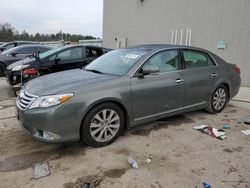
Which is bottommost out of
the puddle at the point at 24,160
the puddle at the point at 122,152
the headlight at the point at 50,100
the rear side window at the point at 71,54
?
the puddle at the point at 24,160

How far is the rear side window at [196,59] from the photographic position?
4.09 metres

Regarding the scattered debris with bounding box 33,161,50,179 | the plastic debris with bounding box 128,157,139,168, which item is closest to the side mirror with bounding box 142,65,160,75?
the plastic debris with bounding box 128,157,139,168

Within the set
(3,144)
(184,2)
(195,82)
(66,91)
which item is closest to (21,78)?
(3,144)

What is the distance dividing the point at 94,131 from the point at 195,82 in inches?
83.4

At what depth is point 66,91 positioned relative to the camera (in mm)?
2865

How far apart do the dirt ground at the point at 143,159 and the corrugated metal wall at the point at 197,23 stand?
4632 millimetres

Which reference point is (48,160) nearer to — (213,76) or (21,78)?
(213,76)

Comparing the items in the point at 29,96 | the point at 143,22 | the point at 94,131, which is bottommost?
the point at 94,131

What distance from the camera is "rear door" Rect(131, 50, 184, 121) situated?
3.40 metres

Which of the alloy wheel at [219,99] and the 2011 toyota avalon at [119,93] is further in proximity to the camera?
the alloy wheel at [219,99]

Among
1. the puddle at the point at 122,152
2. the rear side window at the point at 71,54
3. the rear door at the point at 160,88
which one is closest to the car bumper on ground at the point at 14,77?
the rear side window at the point at 71,54

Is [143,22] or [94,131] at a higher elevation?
[143,22]

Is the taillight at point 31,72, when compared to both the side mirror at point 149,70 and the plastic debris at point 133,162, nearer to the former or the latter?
the side mirror at point 149,70

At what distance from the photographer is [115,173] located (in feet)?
8.50
